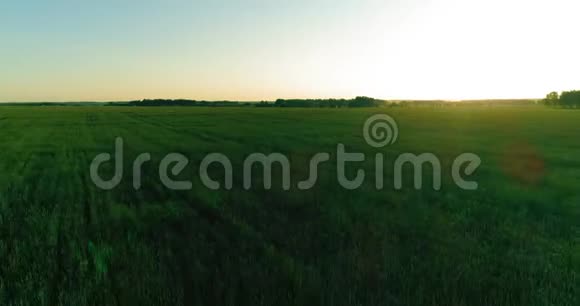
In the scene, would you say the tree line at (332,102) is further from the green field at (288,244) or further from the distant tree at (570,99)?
the green field at (288,244)

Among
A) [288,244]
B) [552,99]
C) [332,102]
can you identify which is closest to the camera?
[288,244]

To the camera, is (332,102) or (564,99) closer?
(564,99)

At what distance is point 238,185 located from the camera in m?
10.4

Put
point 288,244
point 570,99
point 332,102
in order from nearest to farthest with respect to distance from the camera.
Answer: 1. point 288,244
2. point 570,99
3. point 332,102

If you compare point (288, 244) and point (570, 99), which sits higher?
point (570, 99)

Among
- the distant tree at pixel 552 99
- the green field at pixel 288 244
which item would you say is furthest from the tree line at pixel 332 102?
the green field at pixel 288 244

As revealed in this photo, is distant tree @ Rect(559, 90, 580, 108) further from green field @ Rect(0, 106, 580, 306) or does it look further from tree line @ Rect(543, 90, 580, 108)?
green field @ Rect(0, 106, 580, 306)

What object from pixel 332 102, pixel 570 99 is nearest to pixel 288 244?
pixel 332 102

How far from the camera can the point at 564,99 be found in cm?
13662

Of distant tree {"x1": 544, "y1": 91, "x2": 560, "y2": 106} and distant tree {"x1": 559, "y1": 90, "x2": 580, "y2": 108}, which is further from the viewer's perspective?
distant tree {"x1": 544, "y1": 91, "x2": 560, "y2": 106}

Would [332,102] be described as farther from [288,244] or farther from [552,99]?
[288,244]

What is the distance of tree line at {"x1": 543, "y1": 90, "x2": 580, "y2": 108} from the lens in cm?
13250

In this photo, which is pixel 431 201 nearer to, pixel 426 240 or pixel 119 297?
pixel 426 240

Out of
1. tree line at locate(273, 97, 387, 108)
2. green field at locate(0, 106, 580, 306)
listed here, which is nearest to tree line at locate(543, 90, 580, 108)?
tree line at locate(273, 97, 387, 108)
